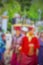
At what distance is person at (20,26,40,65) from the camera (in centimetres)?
219

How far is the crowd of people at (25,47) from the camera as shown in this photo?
2186mm

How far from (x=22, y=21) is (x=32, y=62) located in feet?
1.36

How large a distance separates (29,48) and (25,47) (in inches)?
1.6

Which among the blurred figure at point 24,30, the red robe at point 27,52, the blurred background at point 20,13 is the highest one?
the blurred background at point 20,13

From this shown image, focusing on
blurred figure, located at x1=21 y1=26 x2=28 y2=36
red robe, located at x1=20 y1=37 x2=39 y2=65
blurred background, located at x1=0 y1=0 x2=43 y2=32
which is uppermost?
blurred background, located at x1=0 y1=0 x2=43 y2=32

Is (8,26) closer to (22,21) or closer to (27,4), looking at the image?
(22,21)

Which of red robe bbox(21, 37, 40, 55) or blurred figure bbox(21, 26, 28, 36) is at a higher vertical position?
blurred figure bbox(21, 26, 28, 36)

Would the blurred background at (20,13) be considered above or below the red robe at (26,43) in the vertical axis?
above

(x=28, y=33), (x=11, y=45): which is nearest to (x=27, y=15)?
(x=28, y=33)

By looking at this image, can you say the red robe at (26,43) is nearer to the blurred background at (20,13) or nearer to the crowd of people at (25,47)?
the crowd of people at (25,47)

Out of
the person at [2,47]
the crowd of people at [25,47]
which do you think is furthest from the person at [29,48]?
the person at [2,47]

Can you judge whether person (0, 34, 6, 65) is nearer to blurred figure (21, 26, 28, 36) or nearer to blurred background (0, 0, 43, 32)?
blurred background (0, 0, 43, 32)

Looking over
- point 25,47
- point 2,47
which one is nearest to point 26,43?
point 25,47

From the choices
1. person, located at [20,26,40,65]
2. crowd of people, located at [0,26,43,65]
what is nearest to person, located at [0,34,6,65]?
crowd of people, located at [0,26,43,65]
